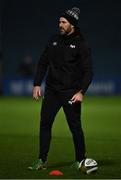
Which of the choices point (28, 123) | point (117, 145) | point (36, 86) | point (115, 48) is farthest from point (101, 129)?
point (115, 48)

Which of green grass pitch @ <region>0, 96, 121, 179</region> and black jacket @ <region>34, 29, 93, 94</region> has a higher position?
black jacket @ <region>34, 29, 93, 94</region>

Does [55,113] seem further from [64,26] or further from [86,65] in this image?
[64,26]

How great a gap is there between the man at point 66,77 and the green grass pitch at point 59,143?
476mm

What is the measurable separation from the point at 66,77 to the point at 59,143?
4208 mm

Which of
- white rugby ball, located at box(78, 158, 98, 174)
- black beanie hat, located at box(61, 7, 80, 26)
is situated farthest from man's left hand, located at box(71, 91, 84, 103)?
black beanie hat, located at box(61, 7, 80, 26)

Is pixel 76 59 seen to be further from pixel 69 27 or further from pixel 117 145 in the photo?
pixel 117 145

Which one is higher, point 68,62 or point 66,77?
point 68,62

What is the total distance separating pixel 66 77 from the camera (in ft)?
31.8

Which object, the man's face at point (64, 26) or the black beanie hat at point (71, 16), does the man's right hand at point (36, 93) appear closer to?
the man's face at point (64, 26)

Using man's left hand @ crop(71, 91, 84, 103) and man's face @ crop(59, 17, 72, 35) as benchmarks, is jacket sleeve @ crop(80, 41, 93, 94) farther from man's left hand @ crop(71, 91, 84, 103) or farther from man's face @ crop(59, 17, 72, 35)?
man's face @ crop(59, 17, 72, 35)

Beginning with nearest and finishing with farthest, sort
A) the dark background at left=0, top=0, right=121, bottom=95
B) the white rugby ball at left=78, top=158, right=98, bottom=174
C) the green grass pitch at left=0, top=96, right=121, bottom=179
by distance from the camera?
the white rugby ball at left=78, top=158, right=98, bottom=174, the green grass pitch at left=0, top=96, right=121, bottom=179, the dark background at left=0, top=0, right=121, bottom=95

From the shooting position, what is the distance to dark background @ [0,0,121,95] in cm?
4234

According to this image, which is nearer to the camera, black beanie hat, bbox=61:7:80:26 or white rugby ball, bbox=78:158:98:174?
white rugby ball, bbox=78:158:98:174

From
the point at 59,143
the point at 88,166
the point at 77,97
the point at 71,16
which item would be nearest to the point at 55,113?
the point at 77,97
